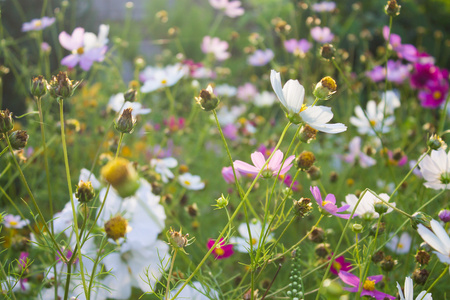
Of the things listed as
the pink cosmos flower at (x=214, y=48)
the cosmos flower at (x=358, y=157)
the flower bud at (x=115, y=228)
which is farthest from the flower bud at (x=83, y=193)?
the pink cosmos flower at (x=214, y=48)

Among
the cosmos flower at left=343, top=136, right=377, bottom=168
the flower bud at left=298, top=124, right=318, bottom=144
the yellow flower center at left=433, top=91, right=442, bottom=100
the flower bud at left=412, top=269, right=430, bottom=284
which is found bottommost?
the cosmos flower at left=343, top=136, right=377, bottom=168

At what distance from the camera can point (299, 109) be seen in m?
0.48

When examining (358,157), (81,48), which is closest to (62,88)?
(81,48)

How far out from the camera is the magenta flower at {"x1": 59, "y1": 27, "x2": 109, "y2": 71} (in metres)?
0.83

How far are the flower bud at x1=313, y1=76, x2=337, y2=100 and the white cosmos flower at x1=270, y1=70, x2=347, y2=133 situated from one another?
37 mm

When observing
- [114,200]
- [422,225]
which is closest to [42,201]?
[114,200]

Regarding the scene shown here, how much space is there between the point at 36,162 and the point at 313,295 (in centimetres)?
89

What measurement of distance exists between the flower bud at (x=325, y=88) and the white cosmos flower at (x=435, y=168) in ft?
0.70

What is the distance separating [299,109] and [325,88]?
51 mm

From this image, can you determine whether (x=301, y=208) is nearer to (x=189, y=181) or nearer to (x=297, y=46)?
(x=189, y=181)

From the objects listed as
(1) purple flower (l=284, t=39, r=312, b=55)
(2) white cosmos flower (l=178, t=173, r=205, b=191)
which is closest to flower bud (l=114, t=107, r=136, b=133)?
(2) white cosmos flower (l=178, t=173, r=205, b=191)

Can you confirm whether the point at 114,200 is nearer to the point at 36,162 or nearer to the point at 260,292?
the point at 260,292

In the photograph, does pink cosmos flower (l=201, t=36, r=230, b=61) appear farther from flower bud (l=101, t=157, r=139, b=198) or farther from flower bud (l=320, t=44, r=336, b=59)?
flower bud (l=101, t=157, r=139, b=198)

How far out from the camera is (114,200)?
0.66m
